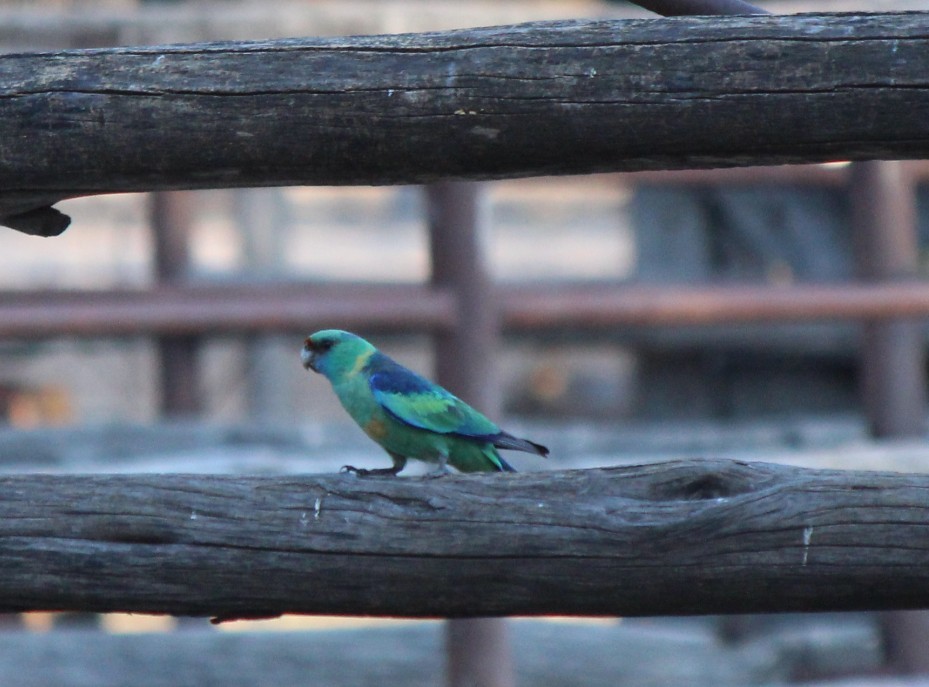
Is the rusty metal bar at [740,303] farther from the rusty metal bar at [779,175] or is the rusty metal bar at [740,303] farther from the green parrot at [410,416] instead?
the green parrot at [410,416]

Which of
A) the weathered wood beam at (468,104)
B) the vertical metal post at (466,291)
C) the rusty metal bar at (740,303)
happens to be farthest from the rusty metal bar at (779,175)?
the weathered wood beam at (468,104)

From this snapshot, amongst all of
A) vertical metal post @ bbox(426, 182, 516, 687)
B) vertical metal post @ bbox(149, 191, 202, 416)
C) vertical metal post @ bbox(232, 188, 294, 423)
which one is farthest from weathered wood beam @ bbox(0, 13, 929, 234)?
vertical metal post @ bbox(232, 188, 294, 423)

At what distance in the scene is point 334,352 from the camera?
9.77 ft

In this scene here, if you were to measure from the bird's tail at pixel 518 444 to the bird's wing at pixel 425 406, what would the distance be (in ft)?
0.21

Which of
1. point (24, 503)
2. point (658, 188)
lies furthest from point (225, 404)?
point (24, 503)

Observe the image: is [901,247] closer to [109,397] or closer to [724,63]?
[724,63]

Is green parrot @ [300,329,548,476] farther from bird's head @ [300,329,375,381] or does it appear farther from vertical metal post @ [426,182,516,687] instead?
vertical metal post @ [426,182,516,687]

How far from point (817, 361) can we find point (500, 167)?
4127mm

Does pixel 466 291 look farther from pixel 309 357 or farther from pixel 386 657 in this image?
pixel 386 657

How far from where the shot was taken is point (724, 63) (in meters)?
1.75

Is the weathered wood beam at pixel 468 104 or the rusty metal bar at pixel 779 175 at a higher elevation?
the weathered wood beam at pixel 468 104

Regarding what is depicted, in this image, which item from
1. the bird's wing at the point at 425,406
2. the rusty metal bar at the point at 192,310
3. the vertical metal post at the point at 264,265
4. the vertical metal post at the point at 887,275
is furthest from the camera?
the vertical metal post at the point at 264,265

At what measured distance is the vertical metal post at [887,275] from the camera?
4.15m

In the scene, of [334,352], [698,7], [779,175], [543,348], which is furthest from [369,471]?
[543,348]
